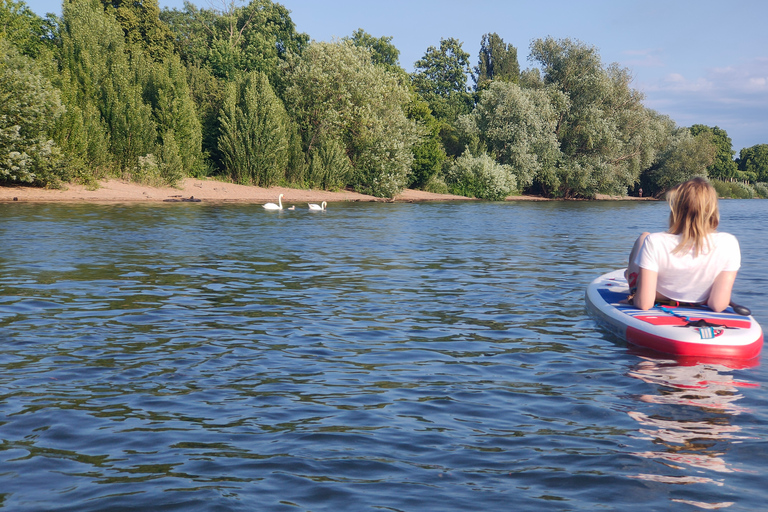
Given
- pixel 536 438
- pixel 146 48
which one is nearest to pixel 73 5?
pixel 146 48

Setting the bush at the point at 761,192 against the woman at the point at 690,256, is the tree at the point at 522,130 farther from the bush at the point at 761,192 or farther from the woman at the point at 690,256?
the bush at the point at 761,192

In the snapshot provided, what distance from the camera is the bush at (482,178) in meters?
52.3

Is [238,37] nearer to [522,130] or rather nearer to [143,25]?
[143,25]

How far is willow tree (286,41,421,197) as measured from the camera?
4516 cm

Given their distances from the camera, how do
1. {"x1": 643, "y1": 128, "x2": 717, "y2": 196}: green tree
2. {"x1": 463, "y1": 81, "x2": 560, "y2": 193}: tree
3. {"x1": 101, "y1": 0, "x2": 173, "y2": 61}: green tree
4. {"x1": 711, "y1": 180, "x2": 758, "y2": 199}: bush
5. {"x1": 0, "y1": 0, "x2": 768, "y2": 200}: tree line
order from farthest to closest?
{"x1": 711, "y1": 180, "x2": 758, "y2": 199}: bush
{"x1": 643, "y1": 128, "x2": 717, "y2": 196}: green tree
{"x1": 463, "y1": 81, "x2": 560, "y2": 193}: tree
{"x1": 101, "y1": 0, "x2": 173, "y2": 61}: green tree
{"x1": 0, "y1": 0, "x2": 768, "y2": 200}: tree line

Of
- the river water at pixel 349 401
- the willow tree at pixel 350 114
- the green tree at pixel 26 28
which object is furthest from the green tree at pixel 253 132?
the river water at pixel 349 401

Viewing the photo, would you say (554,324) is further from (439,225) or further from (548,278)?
(439,225)

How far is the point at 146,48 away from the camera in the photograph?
49.5 metres

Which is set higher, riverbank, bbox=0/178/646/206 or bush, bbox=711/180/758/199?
bush, bbox=711/180/758/199

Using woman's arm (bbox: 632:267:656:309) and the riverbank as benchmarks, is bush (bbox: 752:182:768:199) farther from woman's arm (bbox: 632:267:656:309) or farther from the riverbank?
woman's arm (bbox: 632:267:656:309)

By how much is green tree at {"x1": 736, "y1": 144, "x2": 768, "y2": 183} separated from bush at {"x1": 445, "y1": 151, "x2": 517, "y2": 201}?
89.6m

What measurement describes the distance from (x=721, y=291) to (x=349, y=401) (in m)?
4.31

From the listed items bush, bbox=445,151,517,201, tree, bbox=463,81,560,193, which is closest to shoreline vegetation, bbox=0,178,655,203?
bush, bbox=445,151,517,201

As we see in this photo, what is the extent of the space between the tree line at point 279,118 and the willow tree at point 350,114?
111 mm
